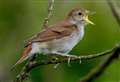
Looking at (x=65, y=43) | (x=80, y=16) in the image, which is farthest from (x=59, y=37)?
(x=80, y=16)

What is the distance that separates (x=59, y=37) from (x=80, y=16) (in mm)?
384

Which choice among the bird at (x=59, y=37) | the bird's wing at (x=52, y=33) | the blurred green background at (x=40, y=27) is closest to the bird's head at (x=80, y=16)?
the bird at (x=59, y=37)

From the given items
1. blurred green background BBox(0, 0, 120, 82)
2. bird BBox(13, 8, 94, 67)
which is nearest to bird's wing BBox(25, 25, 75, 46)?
bird BBox(13, 8, 94, 67)

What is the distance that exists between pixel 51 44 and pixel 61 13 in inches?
114

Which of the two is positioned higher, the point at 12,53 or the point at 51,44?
the point at 51,44

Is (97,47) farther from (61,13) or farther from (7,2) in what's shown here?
(7,2)

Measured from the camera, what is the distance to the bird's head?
4355 millimetres

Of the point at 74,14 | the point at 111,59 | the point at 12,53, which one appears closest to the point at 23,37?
the point at 12,53

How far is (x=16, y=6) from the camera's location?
7.07m

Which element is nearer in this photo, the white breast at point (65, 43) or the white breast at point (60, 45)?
the white breast at point (60, 45)

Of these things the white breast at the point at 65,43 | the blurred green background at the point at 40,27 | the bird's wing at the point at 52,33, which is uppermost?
the bird's wing at the point at 52,33

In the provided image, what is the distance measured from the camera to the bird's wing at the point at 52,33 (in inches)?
148

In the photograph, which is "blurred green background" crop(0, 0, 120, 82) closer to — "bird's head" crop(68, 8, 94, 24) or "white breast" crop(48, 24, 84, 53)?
"bird's head" crop(68, 8, 94, 24)

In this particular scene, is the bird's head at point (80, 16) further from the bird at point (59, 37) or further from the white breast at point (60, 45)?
the white breast at point (60, 45)
